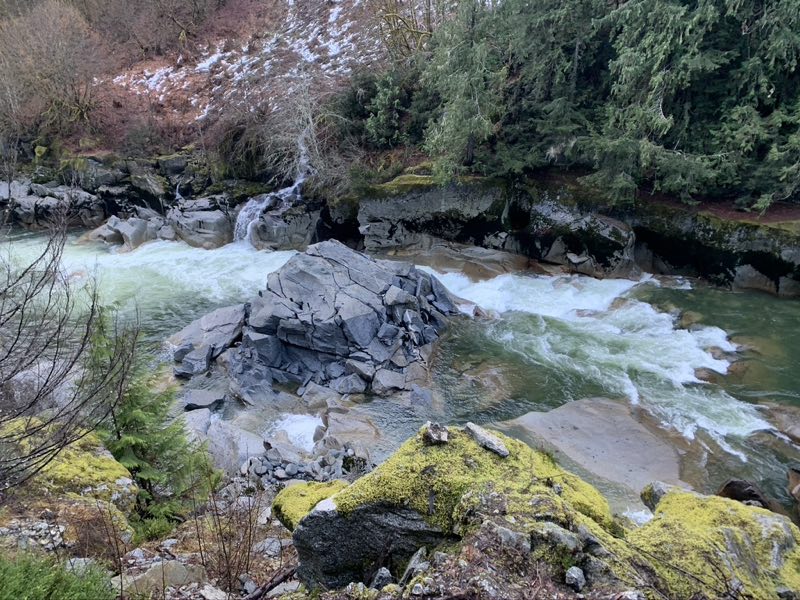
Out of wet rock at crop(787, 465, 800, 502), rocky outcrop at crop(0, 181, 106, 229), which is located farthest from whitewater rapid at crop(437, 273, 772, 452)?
rocky outcrop at crop(0, 181, 106, 229)

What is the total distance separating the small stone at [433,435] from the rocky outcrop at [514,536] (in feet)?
0.03

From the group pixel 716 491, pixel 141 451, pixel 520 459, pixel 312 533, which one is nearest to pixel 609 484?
pixel 716 491

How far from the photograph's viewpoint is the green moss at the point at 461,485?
123 inches

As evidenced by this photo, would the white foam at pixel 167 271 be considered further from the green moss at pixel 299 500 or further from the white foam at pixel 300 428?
the green moss at pixel 299 500

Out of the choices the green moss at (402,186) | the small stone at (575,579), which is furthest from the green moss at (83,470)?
the green moss at (402,186)

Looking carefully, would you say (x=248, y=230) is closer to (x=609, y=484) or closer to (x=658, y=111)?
(x=658, y=111)

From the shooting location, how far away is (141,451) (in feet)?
21.9

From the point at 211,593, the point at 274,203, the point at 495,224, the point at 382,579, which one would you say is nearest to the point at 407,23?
the point at 274,203

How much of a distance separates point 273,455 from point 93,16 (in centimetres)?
3633

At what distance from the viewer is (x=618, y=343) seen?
12570 millimetres

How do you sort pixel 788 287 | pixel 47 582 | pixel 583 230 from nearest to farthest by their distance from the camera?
pixel 47 582
pixel 788 287
pixel 583 230

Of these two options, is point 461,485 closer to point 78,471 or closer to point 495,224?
point 78,471

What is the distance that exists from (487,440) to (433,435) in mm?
416

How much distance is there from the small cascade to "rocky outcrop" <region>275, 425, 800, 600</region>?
18004 mm
